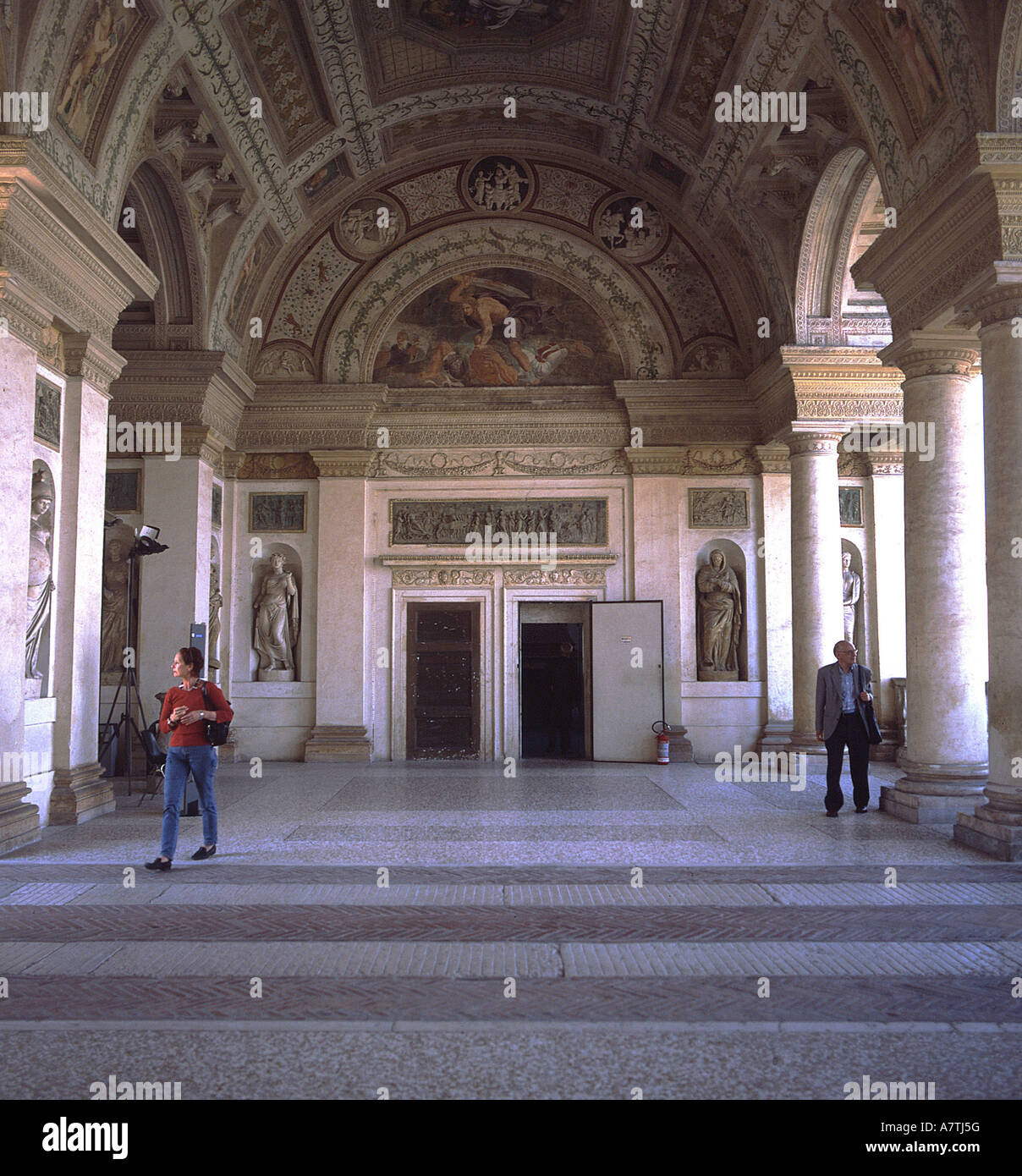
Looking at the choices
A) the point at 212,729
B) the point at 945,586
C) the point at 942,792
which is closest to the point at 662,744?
the point at 942,792

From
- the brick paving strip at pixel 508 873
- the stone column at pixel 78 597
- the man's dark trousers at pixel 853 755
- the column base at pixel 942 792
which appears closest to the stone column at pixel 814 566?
the man's dark trousers at pixel 853 755

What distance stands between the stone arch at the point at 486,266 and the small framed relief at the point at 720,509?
2153 millimetres

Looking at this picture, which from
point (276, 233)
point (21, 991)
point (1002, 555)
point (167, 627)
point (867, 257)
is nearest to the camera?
point (21, 991)

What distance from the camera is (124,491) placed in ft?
46.6

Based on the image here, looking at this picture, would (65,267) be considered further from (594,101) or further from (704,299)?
(704,299)

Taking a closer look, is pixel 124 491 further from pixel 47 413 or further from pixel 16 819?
pixel 16 819

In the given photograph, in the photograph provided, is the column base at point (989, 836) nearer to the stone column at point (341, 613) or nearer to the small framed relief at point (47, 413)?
the small framed relief at point (47, 413)

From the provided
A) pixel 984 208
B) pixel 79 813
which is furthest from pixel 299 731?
pixel 984 208

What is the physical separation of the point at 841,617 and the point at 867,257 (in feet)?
19.3

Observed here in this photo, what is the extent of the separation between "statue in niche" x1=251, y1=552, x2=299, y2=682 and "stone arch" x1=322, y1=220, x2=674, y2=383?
3.49 m

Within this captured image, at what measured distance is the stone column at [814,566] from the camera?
14.3m

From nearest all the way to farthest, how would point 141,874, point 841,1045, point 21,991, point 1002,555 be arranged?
point 841,1045 → point 21,991 → point 141,874 → point 1002,555

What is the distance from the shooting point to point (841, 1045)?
418 centimetres

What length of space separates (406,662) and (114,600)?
465 cm
